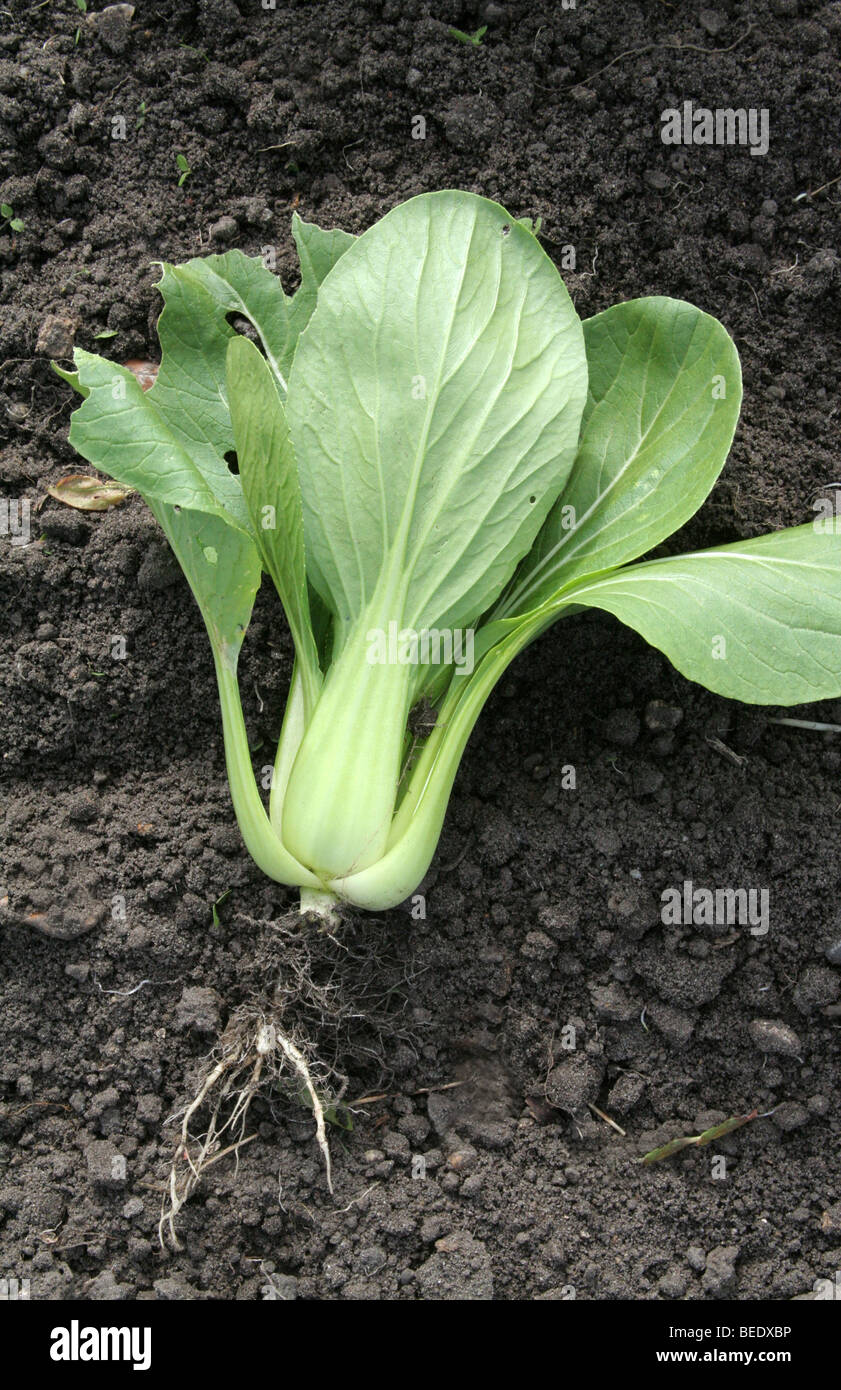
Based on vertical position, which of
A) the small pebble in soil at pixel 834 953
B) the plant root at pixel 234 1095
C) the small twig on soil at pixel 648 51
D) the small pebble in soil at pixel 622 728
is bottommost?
the plant root at pixel 234 1095

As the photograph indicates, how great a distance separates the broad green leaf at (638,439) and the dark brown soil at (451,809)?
23 cm

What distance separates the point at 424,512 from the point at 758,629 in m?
0.73

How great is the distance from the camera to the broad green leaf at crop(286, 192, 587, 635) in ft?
7.78

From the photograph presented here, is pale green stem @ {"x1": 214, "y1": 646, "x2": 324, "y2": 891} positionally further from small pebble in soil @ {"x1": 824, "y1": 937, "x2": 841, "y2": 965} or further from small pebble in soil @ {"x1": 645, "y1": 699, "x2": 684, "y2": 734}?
small pebble in soil @ {"x1": 824, "y1": 937, "x2": 841, "y2": 965}

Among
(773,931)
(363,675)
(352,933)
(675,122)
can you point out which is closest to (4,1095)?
(352,933)

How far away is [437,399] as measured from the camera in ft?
7.75

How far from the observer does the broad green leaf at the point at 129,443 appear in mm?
2305

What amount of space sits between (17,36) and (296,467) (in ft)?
5.10

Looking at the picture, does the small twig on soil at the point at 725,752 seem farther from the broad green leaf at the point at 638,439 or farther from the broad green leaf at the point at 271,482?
the broad green leaf at the point at 271,482

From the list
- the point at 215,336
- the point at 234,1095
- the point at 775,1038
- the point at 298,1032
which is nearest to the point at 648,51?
the point at 215,336

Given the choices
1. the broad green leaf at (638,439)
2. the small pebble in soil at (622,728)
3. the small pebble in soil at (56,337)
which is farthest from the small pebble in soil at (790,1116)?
the small pebble in soil at (56,337)

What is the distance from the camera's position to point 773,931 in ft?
8.54

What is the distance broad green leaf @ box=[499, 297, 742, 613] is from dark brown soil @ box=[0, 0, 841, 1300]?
23 centimetres

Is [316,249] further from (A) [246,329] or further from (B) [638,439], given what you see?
(B) [638,439]
